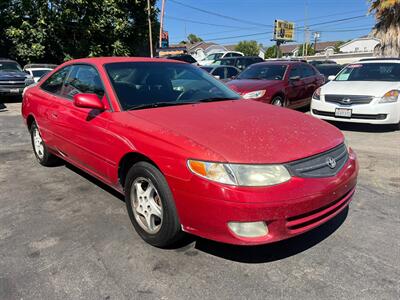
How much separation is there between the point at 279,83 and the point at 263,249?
21.6ft

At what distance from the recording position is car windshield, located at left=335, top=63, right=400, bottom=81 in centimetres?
796

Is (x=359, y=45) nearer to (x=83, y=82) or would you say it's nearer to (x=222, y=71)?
(x=222, y=71)

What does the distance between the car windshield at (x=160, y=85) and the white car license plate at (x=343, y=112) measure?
3.90 metres

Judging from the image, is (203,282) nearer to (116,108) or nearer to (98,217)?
(98,217)

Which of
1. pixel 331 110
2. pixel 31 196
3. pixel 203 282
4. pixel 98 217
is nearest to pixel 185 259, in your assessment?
pixel 203 282

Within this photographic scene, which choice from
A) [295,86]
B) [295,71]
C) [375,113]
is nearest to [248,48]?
[295,71]

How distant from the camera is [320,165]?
8.70ft

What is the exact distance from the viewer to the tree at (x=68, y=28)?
1981 centimetres

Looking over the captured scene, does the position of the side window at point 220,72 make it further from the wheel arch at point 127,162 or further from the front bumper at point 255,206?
the front bumper at point 255,206

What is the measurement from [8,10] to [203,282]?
2181cm

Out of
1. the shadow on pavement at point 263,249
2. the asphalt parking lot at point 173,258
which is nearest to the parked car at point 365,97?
the asphalt parking lot at point 173,258

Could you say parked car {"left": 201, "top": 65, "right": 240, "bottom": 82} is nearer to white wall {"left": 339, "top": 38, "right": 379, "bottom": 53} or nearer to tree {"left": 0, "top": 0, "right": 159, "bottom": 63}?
tree {"left": 0, "top": 0, "right": 159, "bottom": 63}

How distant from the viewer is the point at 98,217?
3.56m

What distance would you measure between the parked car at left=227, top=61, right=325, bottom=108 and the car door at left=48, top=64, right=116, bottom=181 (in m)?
4.68
